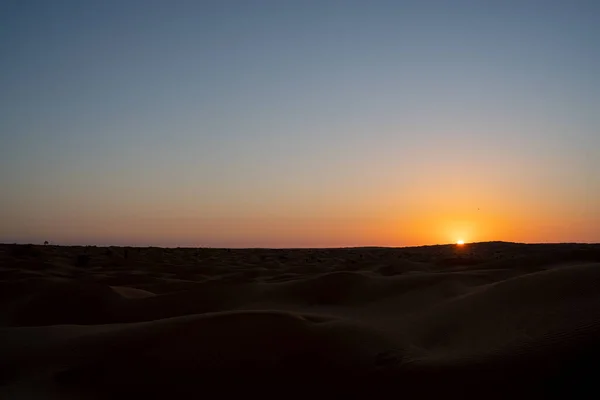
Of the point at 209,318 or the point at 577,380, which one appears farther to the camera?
the point at 209,318

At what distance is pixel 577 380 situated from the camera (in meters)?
1.76

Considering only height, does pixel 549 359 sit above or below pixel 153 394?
above

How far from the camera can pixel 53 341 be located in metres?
2.96

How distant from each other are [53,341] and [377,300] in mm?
2688

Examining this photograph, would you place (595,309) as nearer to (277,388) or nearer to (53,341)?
(277,388)

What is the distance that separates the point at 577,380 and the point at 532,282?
124 cm

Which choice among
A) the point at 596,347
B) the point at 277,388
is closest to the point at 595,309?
the point at 596,347

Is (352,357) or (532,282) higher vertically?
(532,282)

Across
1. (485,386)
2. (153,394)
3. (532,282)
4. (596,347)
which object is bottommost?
(153,394)

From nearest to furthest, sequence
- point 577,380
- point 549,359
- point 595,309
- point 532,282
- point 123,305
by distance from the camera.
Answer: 1. point 577,380
2. point 549,359
3. point 595,309
4. point 532,282
5. point 123,305

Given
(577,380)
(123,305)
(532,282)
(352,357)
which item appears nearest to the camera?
(577,380)

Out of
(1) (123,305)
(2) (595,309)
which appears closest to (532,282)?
(2) (595,309)

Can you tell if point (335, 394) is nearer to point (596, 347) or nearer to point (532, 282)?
point (596, 347)

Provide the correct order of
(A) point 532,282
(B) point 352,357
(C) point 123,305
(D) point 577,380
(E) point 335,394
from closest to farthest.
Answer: (D) point 577,380
(E) point 335,394
(B) point 352,357
(A) point 532,282
(C) point 123,305
